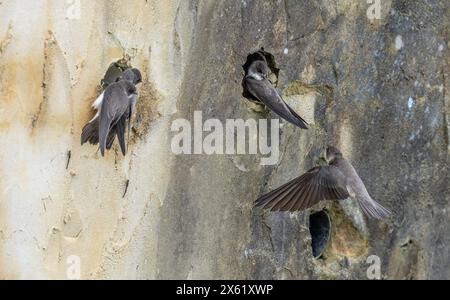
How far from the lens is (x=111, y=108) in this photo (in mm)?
4984

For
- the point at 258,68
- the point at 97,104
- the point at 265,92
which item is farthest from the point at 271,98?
the point at 97,104

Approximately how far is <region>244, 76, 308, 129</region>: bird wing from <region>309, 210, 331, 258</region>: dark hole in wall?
0.54 meters

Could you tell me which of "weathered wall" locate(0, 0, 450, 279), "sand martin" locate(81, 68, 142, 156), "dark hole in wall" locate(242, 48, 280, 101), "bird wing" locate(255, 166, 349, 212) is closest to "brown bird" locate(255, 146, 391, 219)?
"bird wing" locate(255, 166, 349, 212)

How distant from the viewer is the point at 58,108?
5051 millimetres

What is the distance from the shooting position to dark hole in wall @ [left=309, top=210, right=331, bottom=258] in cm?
584

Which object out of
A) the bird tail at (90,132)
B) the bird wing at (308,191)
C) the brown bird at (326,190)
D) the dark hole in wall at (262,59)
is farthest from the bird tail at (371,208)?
the bird tail at (90,132)

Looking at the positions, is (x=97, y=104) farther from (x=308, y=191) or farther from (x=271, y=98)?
(x=308, y=191)

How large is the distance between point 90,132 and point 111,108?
0.16m

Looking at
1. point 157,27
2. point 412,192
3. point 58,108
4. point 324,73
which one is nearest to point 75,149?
point 58,108

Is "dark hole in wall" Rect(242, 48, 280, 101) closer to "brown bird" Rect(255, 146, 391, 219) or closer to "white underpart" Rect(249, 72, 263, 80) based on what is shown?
"white underpart" Rect(249, 72, 263, 80)

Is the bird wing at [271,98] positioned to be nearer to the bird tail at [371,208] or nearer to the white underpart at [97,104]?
the bird tail at [371,208]

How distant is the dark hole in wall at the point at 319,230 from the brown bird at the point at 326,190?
0.91 ft

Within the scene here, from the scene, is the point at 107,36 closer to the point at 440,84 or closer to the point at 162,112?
the point at 162,112

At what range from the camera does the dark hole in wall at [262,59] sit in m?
5.52
